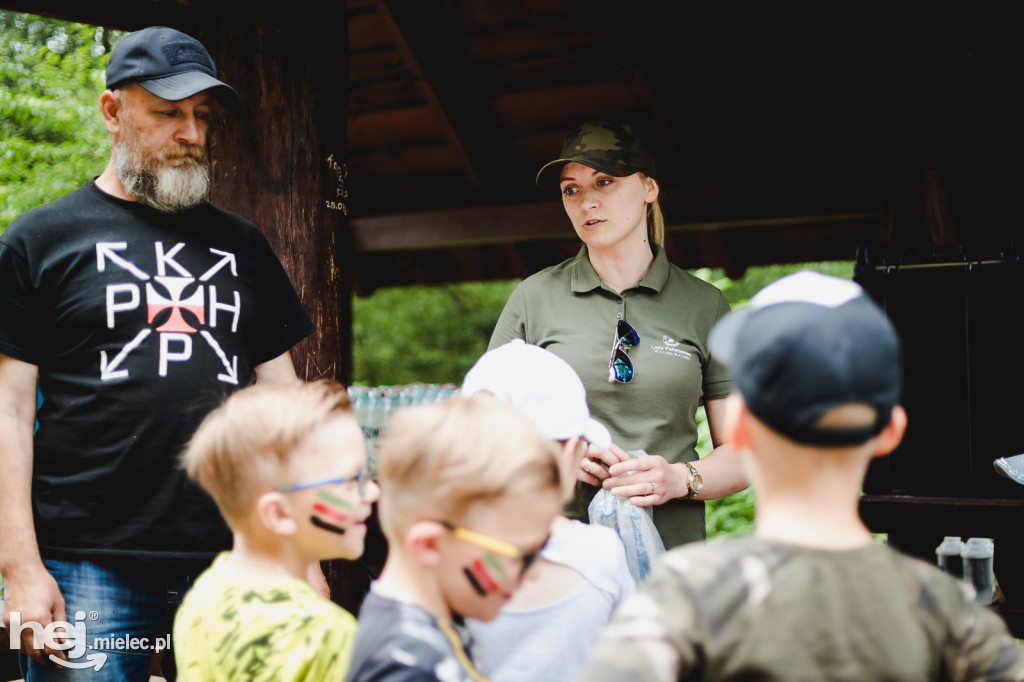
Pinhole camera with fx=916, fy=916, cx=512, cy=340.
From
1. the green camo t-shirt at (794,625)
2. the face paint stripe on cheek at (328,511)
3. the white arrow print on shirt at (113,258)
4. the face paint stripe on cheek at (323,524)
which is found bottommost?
the green camo t-shirt at (794,625)

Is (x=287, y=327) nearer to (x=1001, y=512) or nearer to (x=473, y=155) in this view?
(x=1001, y=512)

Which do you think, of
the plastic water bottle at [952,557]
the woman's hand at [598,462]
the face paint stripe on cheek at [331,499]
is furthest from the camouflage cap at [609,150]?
the plastic water bottle at [952,557]

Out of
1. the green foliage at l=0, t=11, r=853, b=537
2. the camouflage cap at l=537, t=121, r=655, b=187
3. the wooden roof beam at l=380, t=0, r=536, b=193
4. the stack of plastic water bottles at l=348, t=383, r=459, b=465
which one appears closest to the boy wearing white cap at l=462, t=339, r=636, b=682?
the camouflage cap at l=537, t=121, r=655, b=187

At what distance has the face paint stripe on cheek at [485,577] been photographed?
120cm

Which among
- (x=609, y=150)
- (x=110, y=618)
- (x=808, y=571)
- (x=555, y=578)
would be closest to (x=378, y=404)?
(x=609, y=150)

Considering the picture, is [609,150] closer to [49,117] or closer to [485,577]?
[485,577]

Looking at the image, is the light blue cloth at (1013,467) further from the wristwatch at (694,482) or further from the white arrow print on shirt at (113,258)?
the white arrow print on shirt at (113,258)

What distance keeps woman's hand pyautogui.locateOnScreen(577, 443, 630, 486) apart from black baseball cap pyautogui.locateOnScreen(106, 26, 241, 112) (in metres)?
1.22

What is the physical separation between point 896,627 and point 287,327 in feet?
5.37

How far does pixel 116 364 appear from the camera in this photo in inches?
77.5

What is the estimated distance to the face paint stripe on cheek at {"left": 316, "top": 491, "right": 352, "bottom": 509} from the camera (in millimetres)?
1471

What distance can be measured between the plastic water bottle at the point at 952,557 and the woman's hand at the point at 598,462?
8.61 feet

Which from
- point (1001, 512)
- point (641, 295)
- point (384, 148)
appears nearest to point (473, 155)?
point (384, 148)

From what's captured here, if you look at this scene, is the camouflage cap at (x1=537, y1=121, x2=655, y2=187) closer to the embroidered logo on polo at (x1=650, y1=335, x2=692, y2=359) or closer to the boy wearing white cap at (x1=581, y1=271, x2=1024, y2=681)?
the embroidered logo on polo at (x1=650, y1=335, x2=692, y2=359)
